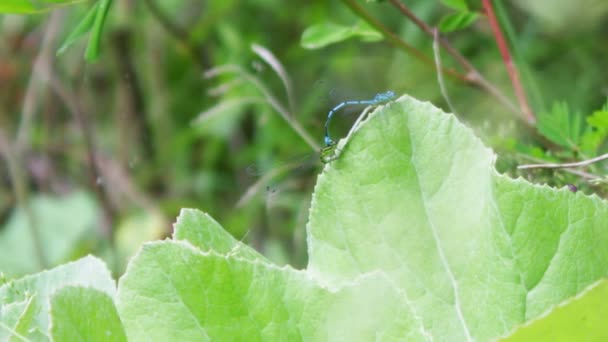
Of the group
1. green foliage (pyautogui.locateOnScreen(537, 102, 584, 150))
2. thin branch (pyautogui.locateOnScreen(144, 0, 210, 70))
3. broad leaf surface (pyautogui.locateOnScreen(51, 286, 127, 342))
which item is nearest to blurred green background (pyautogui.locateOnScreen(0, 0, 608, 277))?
thin branch (pyautogui.locateOnScreen(144, 0, 210, 70))

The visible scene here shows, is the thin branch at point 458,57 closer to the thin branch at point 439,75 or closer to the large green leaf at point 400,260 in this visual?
the thin branch at point 439,75

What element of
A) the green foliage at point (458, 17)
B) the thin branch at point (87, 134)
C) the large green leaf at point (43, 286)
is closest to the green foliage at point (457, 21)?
the green foliage at point (458, 17)

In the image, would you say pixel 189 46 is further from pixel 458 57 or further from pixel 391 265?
pixel 391 265

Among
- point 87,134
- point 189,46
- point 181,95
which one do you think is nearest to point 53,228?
point 181,95

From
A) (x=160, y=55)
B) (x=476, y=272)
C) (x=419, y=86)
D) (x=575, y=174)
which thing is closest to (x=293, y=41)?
(x=160, y=55)

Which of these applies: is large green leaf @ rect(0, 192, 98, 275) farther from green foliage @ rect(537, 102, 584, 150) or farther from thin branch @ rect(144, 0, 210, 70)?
green foliage @ rect(537, 102, 584, 150)

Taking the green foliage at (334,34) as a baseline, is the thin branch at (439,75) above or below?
below
